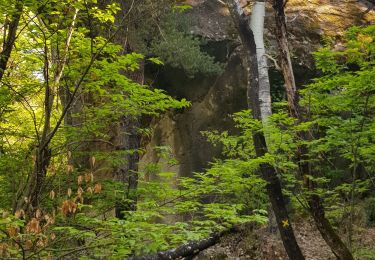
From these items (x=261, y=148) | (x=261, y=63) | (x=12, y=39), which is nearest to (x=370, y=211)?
(x=261, y=148)

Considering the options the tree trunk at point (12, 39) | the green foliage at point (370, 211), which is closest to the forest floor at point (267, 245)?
the green foliage at point (370, 211)

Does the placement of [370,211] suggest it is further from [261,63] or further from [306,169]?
[261,63]

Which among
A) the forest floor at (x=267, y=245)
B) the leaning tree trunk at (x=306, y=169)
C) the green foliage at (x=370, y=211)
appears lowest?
the forest floor at (x=267, y=245)

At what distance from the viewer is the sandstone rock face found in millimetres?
14891

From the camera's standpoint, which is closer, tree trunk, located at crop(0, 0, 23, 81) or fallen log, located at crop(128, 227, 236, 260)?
tree trunk, located at crop(0, 0, 23, 81)

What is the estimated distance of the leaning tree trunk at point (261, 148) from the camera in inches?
275

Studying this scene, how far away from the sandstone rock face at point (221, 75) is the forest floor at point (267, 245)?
4.47 metres

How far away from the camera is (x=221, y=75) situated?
15.7 metres

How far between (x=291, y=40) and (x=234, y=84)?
2831mm

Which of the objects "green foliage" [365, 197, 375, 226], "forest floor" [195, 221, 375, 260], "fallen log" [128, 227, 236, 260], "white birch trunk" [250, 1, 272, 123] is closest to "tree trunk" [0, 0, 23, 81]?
"fallen log" [128, 227, 236, 260]

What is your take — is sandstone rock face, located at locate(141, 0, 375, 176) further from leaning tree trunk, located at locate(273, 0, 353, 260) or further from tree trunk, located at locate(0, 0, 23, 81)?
tree trunk, located at locate(0, 0, 23, 81)

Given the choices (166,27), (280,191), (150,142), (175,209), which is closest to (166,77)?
(150,142)

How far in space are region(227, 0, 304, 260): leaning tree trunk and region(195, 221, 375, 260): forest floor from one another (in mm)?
3012

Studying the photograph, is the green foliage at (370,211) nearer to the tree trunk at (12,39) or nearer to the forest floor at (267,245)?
the forest floor at (267,245)
